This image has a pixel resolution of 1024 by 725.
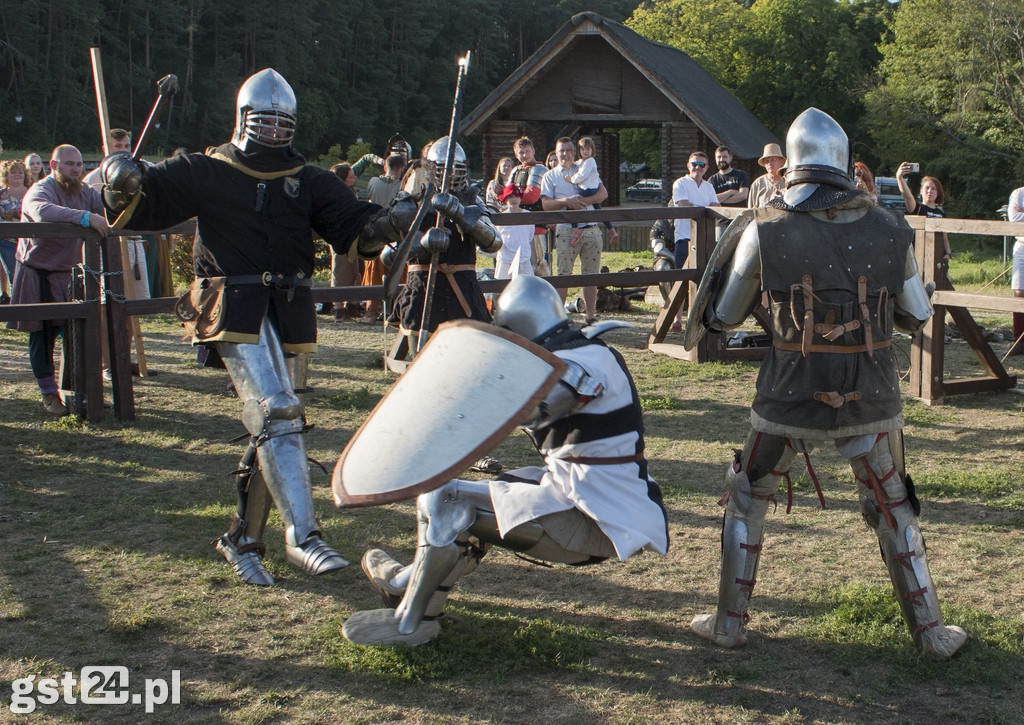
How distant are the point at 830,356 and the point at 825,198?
526 mm

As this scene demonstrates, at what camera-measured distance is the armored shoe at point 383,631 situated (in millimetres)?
3693

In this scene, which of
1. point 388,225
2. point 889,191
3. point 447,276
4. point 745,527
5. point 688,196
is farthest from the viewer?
point 889,191

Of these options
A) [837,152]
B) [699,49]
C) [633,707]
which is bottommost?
[633,707]

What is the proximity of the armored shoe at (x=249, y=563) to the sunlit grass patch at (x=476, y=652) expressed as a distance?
1.66 feet

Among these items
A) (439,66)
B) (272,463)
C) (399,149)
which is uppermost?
(439,66)

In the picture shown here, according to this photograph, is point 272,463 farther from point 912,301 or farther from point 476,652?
point 912,301

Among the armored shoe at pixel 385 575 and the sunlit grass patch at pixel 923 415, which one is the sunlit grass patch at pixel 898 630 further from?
the sunlit grass patch at pixel 923 415

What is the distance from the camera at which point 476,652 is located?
370 cm

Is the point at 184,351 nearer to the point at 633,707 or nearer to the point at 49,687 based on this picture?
the point at 49,687

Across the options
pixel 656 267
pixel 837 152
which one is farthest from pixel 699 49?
pixel 837 152

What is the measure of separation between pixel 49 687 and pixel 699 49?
1495 inches

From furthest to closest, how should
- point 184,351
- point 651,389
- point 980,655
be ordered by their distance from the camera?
point 184,351
point 651,389
point 980,655

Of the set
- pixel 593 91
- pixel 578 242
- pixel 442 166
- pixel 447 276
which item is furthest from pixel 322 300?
pixel 593 91

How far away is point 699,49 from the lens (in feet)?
126
